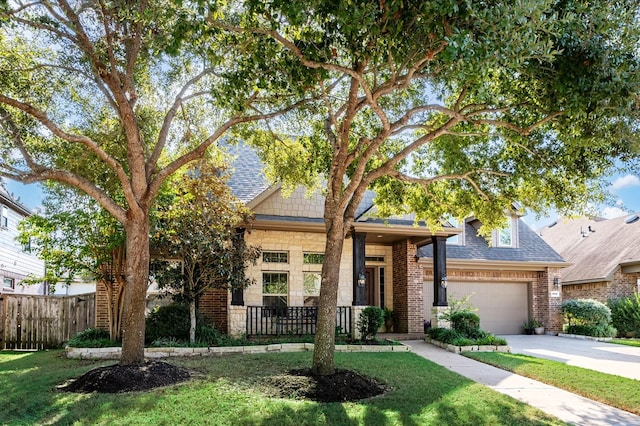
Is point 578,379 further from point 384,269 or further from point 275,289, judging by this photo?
point 384,269

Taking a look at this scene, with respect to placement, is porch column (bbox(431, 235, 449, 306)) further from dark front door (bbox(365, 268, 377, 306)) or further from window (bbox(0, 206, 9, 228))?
window (bbox(0, 206, 9, 228))

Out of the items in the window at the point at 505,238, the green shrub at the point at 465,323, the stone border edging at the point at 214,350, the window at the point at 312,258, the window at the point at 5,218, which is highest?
the window at the point at 5,218

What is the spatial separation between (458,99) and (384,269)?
1004cm

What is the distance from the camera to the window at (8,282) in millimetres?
19598

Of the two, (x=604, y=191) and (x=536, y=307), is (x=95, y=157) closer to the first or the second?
(x=604, y=191)

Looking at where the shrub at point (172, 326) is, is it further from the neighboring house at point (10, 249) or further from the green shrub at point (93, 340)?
the neighboring house at point (10, 249)

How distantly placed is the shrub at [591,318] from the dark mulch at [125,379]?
14865 millimetres

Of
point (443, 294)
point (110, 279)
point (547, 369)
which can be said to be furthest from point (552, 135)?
point (110, 279)

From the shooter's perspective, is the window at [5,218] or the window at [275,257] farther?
the window at [5,218]

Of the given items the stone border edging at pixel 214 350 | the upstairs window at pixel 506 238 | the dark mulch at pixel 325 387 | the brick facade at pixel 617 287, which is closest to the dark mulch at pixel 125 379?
the dark mulch at pixel 325 387

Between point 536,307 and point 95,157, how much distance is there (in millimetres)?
16087

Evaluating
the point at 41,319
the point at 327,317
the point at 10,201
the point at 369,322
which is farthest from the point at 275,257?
the point at 10,201

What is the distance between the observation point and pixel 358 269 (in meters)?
14.4

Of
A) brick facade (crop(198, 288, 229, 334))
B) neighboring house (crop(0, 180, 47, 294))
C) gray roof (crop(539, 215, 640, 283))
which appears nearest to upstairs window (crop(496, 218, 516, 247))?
gray roof (crop(539, 215, 640, 283))
